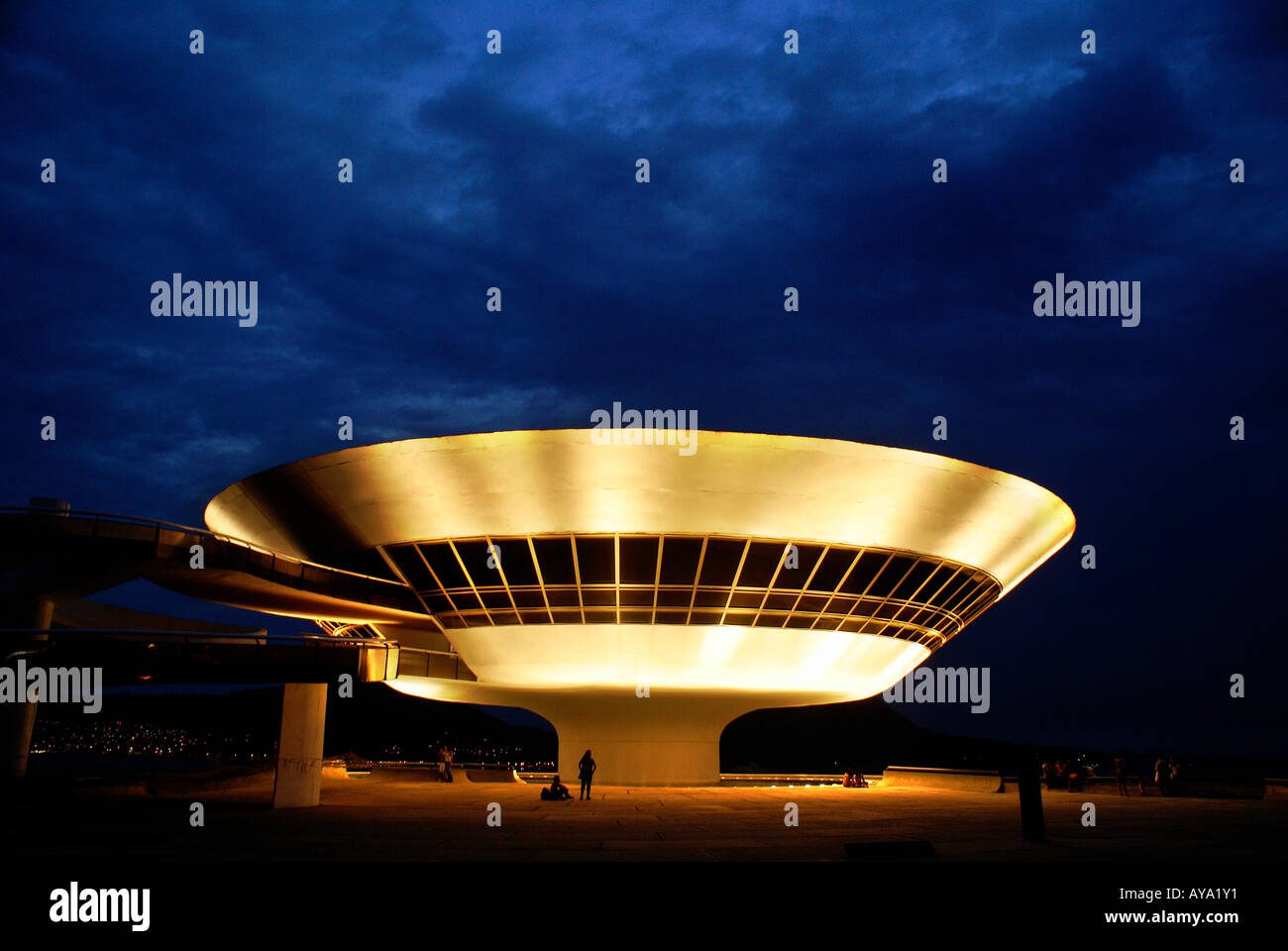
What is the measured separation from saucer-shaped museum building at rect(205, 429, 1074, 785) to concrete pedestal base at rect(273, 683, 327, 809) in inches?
199

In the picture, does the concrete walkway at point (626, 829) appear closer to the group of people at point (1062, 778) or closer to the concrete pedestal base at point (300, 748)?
the concrete pedestal base at point (300, 748)

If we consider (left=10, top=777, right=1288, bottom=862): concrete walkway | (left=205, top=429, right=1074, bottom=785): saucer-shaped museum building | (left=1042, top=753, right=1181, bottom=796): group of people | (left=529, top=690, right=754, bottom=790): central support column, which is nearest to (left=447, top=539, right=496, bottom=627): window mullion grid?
(left=205, top=429, right=1074, bottom=785): saucer-shaped museum building

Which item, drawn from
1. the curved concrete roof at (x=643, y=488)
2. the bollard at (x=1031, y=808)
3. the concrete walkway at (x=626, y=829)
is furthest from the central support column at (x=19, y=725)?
the bollard at (x=1031, y=808)

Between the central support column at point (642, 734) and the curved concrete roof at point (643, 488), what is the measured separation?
261 inches

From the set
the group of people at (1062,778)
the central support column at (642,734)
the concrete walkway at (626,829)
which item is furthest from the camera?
the group of people at (1062,778)

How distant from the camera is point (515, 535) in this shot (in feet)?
83.4

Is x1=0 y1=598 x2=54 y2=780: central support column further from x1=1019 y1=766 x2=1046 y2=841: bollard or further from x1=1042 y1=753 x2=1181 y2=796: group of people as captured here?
x1=1042 y1=753 x2=1181 y2=796: group of people

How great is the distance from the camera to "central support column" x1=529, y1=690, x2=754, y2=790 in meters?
29.2

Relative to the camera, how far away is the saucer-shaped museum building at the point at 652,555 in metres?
24.6

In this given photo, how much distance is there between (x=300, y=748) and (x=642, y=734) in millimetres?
10752

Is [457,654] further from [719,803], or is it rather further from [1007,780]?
[1007,780]
